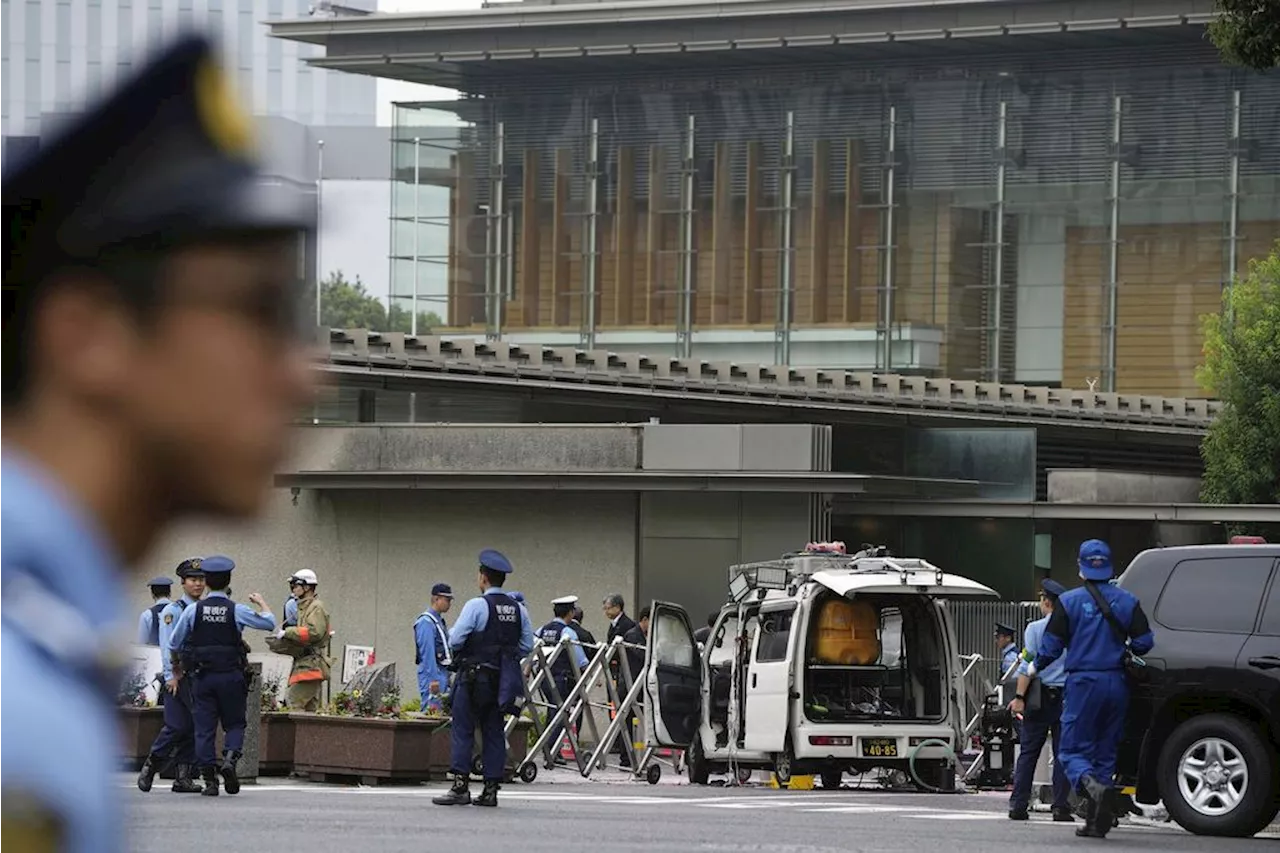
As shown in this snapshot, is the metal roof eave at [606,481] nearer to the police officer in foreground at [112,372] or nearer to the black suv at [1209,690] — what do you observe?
the black suv at [1209,690]

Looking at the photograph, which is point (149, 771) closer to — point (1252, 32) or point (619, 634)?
point (619, 634)

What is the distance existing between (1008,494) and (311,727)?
745 inches

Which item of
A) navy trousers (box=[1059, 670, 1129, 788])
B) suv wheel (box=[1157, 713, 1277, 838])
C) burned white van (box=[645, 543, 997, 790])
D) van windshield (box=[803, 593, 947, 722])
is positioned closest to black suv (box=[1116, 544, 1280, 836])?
suv wheel (box=[1157, 713, 1277, 838])

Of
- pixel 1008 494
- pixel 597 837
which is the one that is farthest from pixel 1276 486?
pixel 597 837

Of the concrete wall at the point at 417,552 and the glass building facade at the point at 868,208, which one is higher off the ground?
the glass building facade at the point at 868,208

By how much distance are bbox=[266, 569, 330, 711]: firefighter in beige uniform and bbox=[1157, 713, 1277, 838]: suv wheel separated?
7.74m

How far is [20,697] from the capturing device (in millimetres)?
1198

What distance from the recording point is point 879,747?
22.7 metres

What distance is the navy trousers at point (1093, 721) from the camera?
1633 cm

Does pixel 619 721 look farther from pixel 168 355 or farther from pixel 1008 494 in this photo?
pixel 168 355

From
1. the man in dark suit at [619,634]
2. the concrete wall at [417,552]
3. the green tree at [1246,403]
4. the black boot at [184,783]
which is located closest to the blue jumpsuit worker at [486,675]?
the black boot at [184,783]

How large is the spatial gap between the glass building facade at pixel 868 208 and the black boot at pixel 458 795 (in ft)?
170

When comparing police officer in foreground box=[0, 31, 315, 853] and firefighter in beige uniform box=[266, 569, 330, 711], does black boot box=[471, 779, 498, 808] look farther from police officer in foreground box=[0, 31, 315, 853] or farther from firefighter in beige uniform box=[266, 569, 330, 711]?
police officer in foreground box=[0, 31, 315, 853]

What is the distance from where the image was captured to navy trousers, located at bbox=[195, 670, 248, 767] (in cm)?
1902
